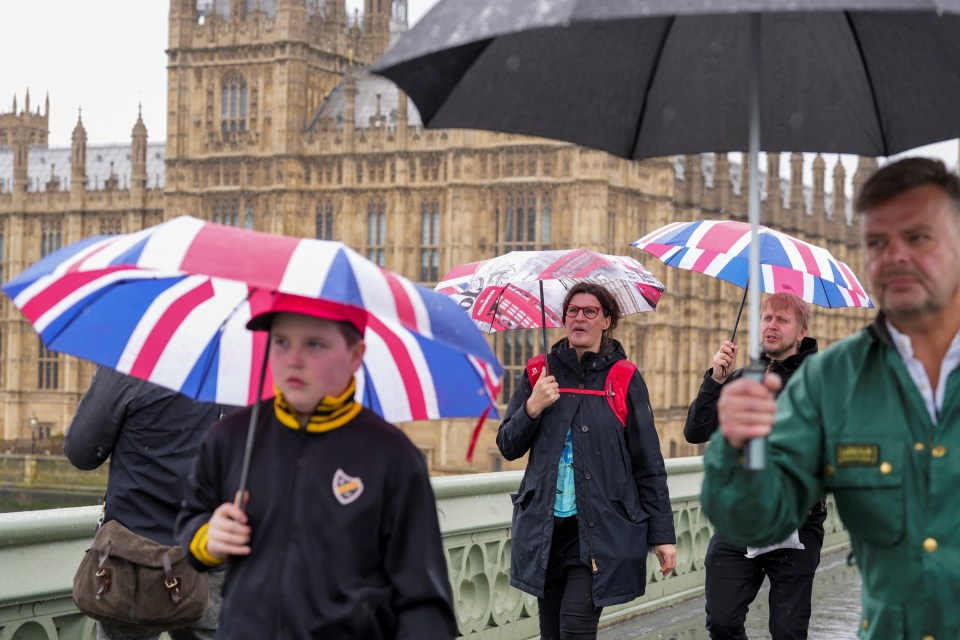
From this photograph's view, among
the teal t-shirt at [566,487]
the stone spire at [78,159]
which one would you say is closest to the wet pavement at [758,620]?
the teal t-shirt at [566,487]

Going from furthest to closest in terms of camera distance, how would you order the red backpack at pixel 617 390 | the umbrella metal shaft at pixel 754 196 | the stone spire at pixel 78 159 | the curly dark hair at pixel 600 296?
the stone spire at pixel 78 159
the curly dark hair at pixel 600 296
the red backpack at pixel 617 390
the umbrella metal shaft at pixel 754 196

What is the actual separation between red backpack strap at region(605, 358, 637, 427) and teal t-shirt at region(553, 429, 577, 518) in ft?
0.61

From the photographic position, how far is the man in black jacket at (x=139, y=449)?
182 inches

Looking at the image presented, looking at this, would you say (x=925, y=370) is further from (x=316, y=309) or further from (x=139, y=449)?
(x=139, y=449)

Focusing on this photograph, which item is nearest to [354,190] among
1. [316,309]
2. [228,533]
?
[316,309]

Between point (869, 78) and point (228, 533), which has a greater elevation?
point (869, 78)

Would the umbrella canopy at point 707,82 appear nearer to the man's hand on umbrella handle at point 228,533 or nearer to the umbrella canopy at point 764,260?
the man's hand on umbrella handle at point 228,533

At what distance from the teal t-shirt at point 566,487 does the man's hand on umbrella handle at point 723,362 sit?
67 cm

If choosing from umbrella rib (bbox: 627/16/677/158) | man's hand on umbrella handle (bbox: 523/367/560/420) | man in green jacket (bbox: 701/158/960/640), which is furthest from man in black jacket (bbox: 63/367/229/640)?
man in green jacket (bbox: 701/158/960/640)

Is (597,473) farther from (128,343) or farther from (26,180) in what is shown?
(26,180)

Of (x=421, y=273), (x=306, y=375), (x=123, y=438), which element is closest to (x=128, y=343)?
(x=306, y=375)

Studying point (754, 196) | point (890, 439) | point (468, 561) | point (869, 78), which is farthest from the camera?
point (468, 561)

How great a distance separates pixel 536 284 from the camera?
6762 mm

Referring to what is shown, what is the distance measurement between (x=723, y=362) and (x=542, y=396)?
761mm
